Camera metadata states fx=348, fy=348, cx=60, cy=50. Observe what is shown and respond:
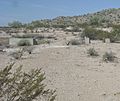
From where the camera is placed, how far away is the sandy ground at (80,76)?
14.7m

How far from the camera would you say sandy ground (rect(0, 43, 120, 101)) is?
14.7 meters

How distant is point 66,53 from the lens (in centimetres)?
3128

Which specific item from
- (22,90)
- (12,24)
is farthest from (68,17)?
(22,90)

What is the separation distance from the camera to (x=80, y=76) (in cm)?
1956

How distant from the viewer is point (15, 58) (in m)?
26.7

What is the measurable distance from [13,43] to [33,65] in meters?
19.7

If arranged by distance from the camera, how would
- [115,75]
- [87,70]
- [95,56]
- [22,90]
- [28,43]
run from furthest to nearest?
1. [28,43]
2. [95,56]
3. [87,70]
4. [115,75]
5. [22,90]

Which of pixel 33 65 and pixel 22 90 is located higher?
pixel 22 90

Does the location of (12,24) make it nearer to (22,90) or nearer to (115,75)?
(115,75)

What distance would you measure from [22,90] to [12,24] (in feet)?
347

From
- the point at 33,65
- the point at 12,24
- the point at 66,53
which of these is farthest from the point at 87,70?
the point at 12,24

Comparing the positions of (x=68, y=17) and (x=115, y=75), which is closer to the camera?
(x=115, y=75)

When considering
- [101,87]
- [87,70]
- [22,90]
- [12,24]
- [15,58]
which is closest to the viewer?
[22,90]

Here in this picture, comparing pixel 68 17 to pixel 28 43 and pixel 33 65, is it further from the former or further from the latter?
pixel 33 65
